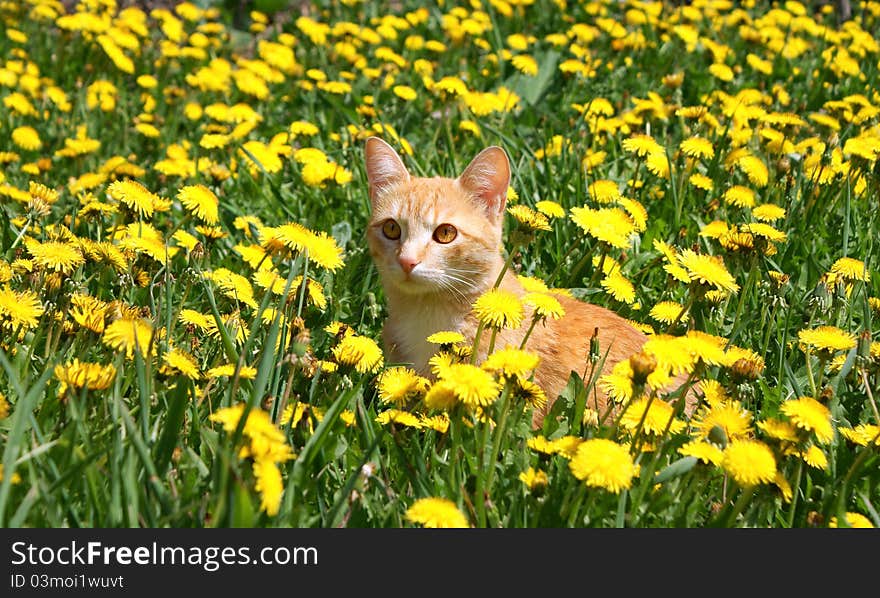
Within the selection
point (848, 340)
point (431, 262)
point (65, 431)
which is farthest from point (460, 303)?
point (65, 431)

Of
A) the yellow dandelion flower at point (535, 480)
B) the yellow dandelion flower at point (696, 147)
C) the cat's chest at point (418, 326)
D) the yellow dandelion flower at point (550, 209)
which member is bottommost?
the yellow dandelion flower at point (535, 480)

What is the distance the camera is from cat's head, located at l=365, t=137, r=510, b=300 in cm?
300

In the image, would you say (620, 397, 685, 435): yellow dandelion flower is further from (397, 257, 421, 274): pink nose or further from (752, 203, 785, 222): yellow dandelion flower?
(752, 203, 785, 222): yellow dandelion flower

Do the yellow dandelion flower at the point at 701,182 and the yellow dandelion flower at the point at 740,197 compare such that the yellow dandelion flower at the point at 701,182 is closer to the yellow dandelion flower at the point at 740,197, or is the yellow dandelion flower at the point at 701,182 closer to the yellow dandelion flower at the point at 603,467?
the yellow dandelion flower at the point at 740,197

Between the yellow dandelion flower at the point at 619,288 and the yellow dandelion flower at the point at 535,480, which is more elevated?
the yellow dandelion flower at the point at 619,288

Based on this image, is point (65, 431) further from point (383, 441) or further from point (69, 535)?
point (383, 441)

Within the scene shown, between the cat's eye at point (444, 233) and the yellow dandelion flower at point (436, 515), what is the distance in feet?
4.47

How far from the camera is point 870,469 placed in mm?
2408

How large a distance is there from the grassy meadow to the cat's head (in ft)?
0.71

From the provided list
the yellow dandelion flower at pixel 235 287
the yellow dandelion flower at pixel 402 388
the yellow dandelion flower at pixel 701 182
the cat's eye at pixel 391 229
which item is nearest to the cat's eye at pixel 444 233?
A: the cat's eye at pixel 391 229

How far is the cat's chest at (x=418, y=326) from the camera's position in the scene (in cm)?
293

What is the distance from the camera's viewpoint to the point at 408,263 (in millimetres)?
2934

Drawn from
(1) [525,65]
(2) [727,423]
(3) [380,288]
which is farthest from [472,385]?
(1) [525,65]

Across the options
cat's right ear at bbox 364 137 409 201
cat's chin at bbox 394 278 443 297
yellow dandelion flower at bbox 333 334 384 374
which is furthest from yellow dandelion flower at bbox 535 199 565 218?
yellow dandelion flower at bbox 333 334 384 374
